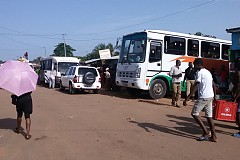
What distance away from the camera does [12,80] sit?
22.2ft

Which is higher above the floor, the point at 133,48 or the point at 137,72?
the point at 133,48

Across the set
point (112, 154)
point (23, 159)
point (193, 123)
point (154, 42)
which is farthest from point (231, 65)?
point (23, 159)

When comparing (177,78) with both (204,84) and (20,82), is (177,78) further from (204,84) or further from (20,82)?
(20,82)

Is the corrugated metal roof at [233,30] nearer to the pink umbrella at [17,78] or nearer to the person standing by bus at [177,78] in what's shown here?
the person standing by bus at [177,78]

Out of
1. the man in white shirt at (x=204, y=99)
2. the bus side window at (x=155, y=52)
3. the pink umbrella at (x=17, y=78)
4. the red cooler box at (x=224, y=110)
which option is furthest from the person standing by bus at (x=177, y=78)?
the pink umbrella at (x=17, y=78)

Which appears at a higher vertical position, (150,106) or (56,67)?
(56,67)

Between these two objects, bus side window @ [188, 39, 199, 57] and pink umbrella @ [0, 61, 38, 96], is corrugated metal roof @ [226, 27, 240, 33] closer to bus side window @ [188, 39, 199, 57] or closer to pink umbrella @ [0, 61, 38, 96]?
bus side window @ [188, 39, 199, 57]

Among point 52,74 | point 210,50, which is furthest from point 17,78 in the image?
point 52,74

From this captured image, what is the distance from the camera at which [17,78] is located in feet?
22.3

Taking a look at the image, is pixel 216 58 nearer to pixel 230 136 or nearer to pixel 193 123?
pixel 193 123

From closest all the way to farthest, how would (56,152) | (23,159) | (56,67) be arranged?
(23,159) → (56,152) → (56,67)

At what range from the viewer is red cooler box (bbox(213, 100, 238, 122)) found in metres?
7.51

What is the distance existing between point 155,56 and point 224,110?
729cm

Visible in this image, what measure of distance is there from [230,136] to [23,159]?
15.9 feet
